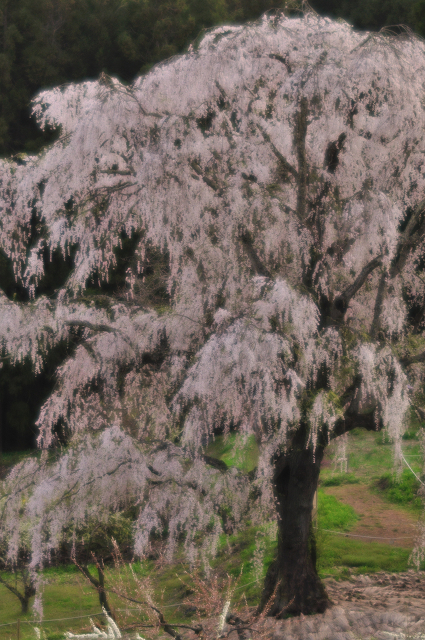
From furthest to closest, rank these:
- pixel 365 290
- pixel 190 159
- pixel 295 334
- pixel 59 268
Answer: pixel 59 268, pixel 365 290, pixel 190 159, pixel 295 334

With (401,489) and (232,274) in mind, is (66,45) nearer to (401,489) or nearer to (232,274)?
(401,489)

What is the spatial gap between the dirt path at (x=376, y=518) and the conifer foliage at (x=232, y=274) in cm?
293

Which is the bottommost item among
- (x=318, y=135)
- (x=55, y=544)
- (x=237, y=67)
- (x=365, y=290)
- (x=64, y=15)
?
(x=55, y=544)

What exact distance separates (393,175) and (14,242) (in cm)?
374

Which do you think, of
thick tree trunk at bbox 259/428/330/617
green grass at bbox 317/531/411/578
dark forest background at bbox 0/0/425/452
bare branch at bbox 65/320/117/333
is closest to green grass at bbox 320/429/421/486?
green grass at bbox 317/531/411/578

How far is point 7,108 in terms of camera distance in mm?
17125

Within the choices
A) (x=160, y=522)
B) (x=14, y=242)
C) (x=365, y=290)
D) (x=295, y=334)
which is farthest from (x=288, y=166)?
(x=160, y=522)

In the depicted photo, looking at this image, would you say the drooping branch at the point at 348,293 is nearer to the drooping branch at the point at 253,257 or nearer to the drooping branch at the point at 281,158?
the drooping branch at the point at 253,257

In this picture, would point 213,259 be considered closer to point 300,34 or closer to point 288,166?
point 288,166

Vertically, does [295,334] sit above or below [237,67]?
below

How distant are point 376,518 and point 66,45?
15516 millimetres

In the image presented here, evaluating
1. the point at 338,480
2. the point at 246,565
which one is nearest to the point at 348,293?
the point at 246,565

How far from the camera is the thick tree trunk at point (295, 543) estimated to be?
616 cm

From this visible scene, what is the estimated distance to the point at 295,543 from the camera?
6207mm
